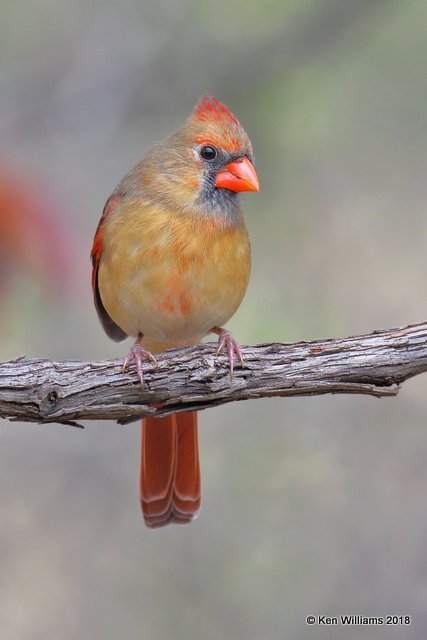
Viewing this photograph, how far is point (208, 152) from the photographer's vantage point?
161 inches

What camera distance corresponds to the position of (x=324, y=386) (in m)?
3.49

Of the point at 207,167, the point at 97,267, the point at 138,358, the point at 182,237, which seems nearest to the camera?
the point at 138,358

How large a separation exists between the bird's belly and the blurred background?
50cm

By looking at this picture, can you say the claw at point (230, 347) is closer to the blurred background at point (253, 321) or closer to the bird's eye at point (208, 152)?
the bird's eye at point (208, 152)

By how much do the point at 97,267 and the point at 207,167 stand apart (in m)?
0.62

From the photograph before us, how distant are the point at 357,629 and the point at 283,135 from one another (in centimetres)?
260

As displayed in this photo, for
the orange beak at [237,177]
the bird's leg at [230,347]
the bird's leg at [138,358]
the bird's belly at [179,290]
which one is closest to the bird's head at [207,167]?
the orange beak at [237,177]

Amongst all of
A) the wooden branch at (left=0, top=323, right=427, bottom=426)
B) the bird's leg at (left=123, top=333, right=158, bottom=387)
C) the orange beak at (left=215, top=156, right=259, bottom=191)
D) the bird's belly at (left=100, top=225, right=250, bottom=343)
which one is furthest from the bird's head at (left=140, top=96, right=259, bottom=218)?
the wooden branch at (left=0, top=323, right=427, bottom=426)

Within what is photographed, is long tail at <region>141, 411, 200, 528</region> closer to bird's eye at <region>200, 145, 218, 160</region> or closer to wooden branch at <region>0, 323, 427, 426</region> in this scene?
wooden branch at <region>0, 323, 427, 426</region>

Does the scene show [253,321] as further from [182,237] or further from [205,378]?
[205,378]

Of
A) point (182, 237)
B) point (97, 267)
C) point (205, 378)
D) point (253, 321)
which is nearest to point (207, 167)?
point (182, 237)

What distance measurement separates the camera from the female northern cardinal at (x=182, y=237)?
3.96 m

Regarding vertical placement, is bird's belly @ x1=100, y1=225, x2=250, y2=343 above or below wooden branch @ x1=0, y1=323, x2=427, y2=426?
above

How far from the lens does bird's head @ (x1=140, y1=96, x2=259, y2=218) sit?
13.3ft
